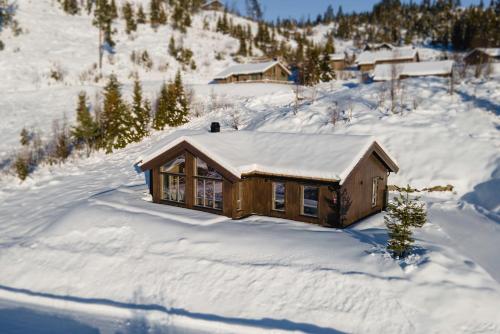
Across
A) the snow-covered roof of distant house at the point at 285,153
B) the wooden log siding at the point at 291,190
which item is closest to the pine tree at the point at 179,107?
the snow-covered roof of distant house at the point at 285,153

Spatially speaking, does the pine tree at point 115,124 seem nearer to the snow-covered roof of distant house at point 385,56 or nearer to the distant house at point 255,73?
the distant house at point 255,73

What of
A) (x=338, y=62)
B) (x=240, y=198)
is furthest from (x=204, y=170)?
(x=338, y=62)

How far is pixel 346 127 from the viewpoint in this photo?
1089 inches

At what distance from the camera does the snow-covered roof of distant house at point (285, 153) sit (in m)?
15.6

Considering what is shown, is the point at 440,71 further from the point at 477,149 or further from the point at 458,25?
the point at 458,25

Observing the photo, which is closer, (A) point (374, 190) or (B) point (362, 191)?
(B) point (362, 191)

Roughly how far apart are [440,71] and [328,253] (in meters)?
39.7

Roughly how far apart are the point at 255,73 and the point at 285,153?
37145 millimetres

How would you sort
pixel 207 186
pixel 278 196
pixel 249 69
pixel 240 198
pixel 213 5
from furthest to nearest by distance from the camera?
pixel 213 5, pixel 249 69, pixel 207 186, pixel 278 196, pixel 240 198

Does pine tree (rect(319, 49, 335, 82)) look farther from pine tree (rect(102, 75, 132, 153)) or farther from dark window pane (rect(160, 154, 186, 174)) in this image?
dark window pane (rect(160, 154, 186, 174))

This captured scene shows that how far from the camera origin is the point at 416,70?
153 ft

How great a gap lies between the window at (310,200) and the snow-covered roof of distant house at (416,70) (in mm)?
34535

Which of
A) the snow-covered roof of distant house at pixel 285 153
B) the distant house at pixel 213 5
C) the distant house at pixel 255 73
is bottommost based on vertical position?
the snow-covered roof of distant house at pixel 285 153

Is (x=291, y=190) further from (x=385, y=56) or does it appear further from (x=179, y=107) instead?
(x=385, y=56)
